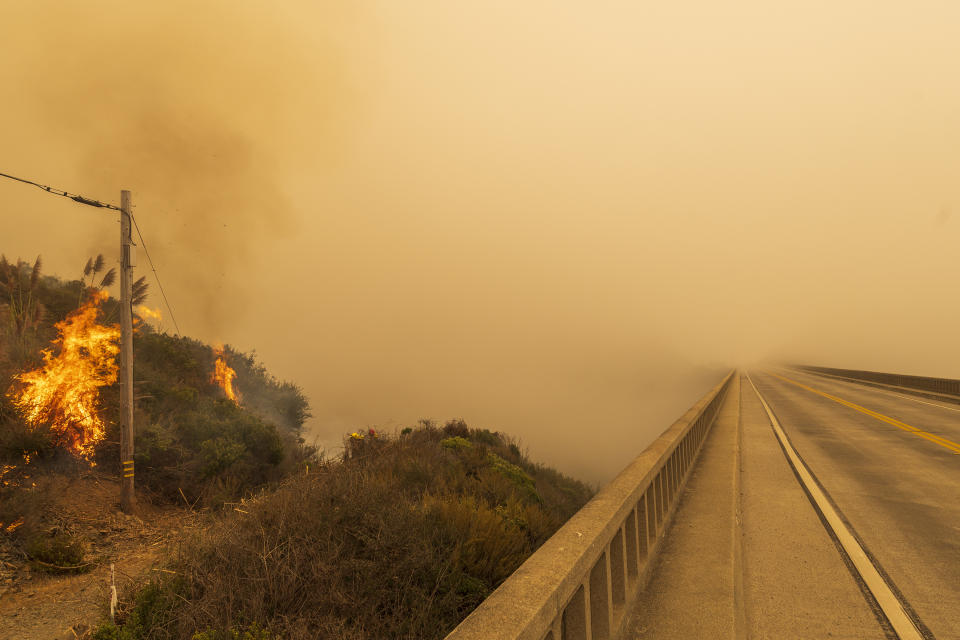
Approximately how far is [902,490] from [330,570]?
323 inches

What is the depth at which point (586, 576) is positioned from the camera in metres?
2.42

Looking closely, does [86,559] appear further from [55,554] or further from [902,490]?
[902,490]

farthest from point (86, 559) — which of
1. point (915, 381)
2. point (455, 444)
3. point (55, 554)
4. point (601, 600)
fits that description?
point (915, 381)

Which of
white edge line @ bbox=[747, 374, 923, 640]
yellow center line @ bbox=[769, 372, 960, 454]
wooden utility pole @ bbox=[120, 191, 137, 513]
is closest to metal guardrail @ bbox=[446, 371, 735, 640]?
white edge line @ bbox=[747, 374, 923, 640]

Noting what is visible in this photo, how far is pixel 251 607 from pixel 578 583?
7.99ft

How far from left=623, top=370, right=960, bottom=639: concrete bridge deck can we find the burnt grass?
1.54 meters

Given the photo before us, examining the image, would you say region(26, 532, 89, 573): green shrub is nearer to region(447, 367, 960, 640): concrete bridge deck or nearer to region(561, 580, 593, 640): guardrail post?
region(447, 367, 960, 640): concrete bridge deck

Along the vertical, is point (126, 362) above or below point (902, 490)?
above

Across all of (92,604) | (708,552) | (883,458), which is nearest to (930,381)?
(883,458)

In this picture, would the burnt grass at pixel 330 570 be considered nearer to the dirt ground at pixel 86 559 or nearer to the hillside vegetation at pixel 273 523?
the hillside vegetation at pixel 273 523

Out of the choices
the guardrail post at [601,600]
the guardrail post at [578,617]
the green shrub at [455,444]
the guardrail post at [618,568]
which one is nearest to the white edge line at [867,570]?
the guardrail post at [618,568]

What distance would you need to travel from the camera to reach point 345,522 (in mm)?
4090

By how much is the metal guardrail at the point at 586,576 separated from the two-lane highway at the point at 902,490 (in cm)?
189

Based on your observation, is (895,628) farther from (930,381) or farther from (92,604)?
(930,381)
